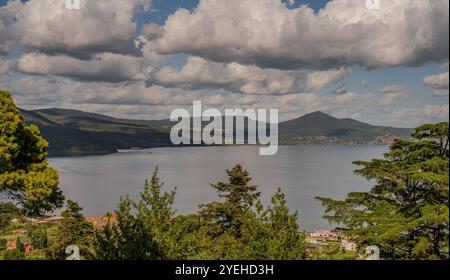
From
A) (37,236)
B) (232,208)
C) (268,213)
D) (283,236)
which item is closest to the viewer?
(283,236)

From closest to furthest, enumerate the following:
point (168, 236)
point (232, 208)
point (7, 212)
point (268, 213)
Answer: point (168, 236) → point (268, 213) → point (7, 212) → point (232, 208)

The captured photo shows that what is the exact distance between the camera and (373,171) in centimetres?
1051

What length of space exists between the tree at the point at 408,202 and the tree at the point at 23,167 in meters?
8.02

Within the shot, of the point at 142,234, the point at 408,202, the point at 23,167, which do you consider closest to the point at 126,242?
the point at 142,234

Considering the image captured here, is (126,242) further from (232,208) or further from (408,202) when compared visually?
(232,208)

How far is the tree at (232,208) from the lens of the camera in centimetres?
1842

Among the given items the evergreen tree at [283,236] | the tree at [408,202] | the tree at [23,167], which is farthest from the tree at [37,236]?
the tree at [408,202]

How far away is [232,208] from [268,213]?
8.73 metres

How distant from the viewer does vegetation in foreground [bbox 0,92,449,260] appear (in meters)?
8.25

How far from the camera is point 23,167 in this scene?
40.4 feet

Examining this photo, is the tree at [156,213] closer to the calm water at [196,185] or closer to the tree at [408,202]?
the tree at [408,202]
